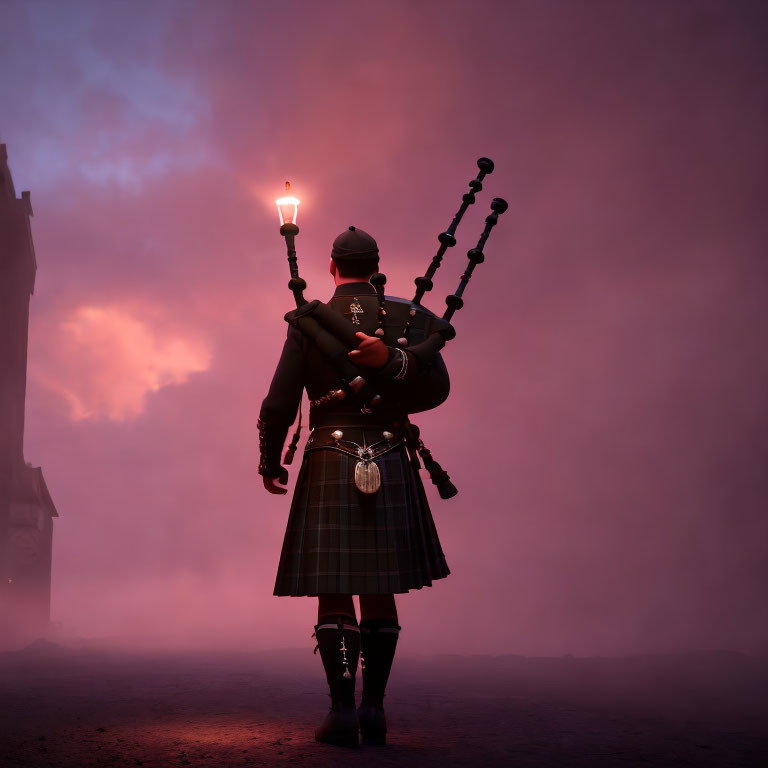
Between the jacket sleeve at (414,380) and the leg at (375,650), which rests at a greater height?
the jacket sleeve at (414,380)

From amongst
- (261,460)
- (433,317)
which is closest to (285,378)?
(261,460)

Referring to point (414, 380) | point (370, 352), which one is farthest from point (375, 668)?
point (370, 352)

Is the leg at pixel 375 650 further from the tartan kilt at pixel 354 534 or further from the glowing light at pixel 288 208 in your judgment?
the glowing light at pixel 288 208

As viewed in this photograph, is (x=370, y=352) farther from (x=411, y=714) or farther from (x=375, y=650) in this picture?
(x=411, y=714)

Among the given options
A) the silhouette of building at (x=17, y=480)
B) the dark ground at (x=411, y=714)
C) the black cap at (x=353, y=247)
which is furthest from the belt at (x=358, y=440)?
the silhouette of building at (x=17, y=480)

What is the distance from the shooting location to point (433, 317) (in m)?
4.75

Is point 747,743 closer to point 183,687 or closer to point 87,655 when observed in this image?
point 183,687

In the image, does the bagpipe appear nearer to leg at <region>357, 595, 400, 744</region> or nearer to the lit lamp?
the lit lamp

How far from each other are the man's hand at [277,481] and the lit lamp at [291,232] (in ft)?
3.28

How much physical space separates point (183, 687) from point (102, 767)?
9.22 ft

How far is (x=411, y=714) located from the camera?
5.22 m

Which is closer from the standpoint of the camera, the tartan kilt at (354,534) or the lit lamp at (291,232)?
the tartan kilt at (354,534)

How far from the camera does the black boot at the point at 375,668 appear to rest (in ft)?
13.7

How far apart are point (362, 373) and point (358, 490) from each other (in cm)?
61
